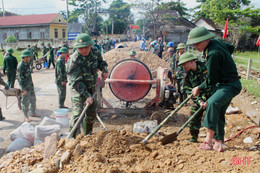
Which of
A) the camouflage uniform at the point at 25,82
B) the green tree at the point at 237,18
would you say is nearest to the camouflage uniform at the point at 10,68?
the camouflage uniform at the point at 25,82

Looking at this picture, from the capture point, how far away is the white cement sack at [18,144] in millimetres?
3781

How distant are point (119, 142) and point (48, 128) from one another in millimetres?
1532

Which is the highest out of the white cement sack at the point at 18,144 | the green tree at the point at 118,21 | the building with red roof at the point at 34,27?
the green tree at the point at 118,21

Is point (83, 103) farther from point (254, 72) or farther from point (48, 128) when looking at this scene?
point (254, 72)

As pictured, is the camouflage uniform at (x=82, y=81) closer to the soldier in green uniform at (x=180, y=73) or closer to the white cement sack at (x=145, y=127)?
the white cement sack at (x=145, y=127)

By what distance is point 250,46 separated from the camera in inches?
1033

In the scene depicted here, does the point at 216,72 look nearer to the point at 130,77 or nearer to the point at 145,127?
the point at 145,127

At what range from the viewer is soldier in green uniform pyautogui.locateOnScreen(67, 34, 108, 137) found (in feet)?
11.8

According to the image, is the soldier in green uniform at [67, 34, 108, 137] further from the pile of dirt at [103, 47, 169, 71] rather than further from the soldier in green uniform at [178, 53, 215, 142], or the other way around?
the pile of dirt at [103, 47, 169, 71]

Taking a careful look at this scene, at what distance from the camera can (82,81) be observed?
3.81m

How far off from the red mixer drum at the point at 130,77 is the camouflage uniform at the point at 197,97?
5.02 feet

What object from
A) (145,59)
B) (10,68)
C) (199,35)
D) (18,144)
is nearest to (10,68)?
(10,68)

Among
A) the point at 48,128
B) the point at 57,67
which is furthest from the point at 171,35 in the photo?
the point at 48,128

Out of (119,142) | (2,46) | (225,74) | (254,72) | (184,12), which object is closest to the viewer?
(225,74)
